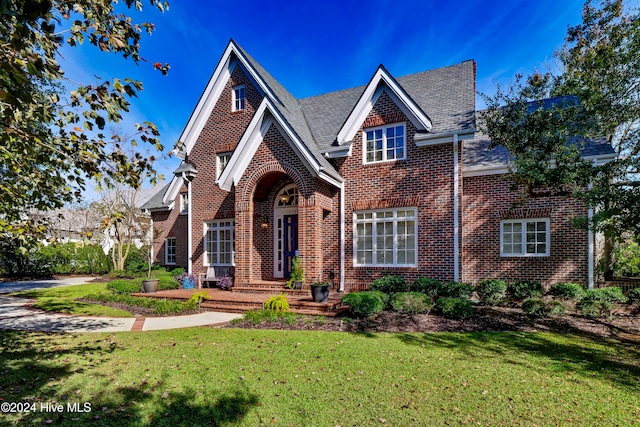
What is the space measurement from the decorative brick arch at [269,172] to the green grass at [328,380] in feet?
19.2

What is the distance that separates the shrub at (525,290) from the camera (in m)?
11.0

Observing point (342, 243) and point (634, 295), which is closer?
point (634, 295)

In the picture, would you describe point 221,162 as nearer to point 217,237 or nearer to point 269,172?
point 217,237

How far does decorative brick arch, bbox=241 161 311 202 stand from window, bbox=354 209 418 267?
8.00 feet

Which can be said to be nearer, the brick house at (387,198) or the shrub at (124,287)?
the brick house at (387,198)

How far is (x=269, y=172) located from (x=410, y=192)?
5.32 meters

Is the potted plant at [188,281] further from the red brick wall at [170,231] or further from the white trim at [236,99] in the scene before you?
the white trim at [236,99]

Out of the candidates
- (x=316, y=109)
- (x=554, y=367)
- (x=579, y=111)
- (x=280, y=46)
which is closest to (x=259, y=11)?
(x=280, y=46)

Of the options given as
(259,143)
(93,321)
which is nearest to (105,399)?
(93,321)

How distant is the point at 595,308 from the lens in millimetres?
9000

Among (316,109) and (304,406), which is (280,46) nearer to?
(316,109)

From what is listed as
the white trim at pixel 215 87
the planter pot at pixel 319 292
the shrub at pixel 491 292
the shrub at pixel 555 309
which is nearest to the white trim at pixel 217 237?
the white trim at pixel 215 87

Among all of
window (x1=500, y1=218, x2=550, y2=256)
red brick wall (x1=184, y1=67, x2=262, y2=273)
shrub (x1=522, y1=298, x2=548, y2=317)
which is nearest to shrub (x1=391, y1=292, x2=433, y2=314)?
shrub (x1=522, y1=298, x2=548, y2=317)

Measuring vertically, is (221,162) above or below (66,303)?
above
